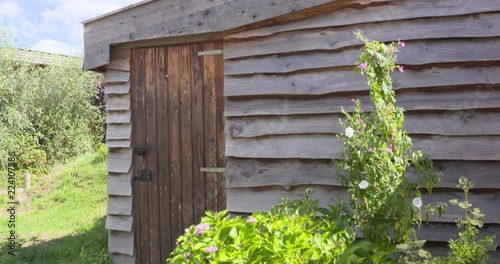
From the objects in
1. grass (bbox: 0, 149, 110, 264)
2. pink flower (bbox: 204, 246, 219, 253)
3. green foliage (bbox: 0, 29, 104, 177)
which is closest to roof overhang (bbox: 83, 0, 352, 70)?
pink flower (bbox: 204, 246, 219, 253)

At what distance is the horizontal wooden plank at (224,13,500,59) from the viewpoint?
4.01 metres

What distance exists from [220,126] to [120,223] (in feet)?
5.33

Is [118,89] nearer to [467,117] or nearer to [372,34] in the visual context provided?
[372,34]

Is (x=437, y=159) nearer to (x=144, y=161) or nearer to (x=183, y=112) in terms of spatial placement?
(x=183, y=112)

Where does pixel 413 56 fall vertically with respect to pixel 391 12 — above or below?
below

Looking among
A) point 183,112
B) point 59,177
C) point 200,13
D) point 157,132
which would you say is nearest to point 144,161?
point 157,132

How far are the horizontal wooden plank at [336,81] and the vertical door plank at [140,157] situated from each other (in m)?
1.10

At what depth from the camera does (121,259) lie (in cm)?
588

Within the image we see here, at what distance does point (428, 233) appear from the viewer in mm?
4148

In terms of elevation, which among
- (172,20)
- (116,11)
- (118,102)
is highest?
(116,11)

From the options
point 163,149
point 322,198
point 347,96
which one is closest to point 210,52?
point 163,149

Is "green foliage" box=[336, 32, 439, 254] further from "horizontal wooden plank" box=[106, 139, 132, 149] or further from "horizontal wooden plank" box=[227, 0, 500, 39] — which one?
"horizontal wooden plank" box=[106, 139, 132, 149]

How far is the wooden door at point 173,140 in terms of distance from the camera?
5199 millimetres

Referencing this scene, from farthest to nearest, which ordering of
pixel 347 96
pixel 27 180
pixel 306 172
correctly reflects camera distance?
pixel 27 180
pixel 306 172
pixel 347 96
